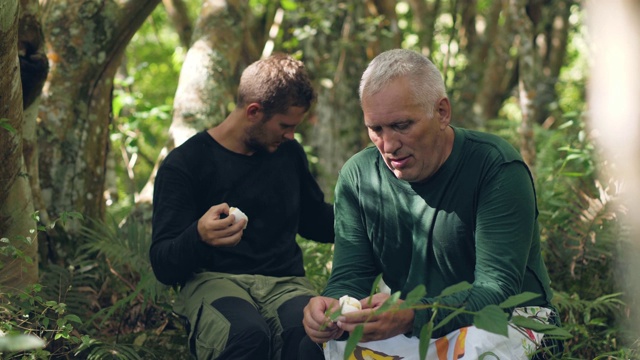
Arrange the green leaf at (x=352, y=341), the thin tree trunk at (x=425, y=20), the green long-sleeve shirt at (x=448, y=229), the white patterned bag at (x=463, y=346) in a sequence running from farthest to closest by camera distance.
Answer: the thin tree trunk at (x=425, y=20) → the green long-sleeve shirt at (x=448, y=229) → the white patterned bag at (x=463, y=346) → the green leaf at (x=352, y=341)

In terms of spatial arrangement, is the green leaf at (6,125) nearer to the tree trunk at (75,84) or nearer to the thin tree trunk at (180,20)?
the tree trunk at (75,84)

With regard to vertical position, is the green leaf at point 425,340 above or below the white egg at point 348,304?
above

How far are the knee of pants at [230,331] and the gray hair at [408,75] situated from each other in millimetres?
1219

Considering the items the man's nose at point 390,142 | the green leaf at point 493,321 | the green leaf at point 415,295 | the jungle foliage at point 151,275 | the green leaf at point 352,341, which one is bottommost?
the jungle foliage at point 151,275

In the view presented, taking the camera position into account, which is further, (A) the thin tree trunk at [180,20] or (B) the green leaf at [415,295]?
(A) the thin tree trunk at [180,20]

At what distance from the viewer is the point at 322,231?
16.3 ft

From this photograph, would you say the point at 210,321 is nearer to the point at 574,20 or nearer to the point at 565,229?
the point at 565,229

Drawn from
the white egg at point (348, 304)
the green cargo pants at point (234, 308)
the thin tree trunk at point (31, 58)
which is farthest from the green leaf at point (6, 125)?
the white egg at point (348, 304)

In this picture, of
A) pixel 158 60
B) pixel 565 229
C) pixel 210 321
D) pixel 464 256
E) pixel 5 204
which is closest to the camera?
pixel 464 256

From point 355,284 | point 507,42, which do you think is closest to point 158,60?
point 507,42

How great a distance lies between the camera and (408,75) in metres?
3.63

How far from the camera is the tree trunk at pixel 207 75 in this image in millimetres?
6691

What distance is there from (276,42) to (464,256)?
6564 mm

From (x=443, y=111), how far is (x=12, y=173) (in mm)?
2314
